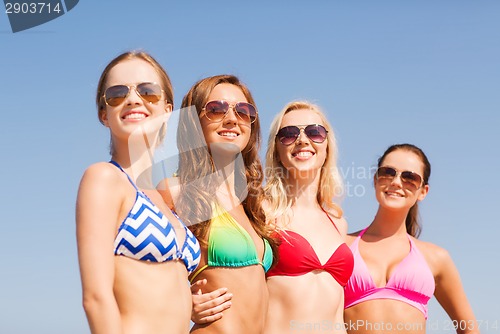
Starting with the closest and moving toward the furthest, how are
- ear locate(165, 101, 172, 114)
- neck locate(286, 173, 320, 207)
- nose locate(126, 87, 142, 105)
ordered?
nose locate(126, 87, 142, 105) → ear locate(165, 101, 172, 114) → neck locate(286, 173, 320, 207)

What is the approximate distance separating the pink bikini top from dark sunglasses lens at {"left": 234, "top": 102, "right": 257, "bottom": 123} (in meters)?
2.64

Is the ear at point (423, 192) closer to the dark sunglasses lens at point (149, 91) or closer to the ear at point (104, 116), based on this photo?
the dark sunglasses lens at point (149, 91)

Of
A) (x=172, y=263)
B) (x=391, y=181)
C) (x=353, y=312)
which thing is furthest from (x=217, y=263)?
(x=391, y=181)

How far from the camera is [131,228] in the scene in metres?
5.32

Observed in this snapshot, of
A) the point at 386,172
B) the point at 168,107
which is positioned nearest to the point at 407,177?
the point at 386,172

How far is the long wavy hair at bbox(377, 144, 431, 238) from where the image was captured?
9.77 metres

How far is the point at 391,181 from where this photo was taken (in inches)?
376

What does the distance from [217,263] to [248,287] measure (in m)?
0.42

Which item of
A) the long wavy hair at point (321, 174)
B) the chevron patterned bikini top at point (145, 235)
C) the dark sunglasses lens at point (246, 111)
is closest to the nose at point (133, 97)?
the chevron patterned bikini top at point (145, 235)

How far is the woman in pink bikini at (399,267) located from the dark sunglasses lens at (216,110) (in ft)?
9.71

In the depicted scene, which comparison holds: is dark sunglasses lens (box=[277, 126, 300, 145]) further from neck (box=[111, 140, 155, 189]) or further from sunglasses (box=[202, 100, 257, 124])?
neck (box=[111, 140, 155, 189])

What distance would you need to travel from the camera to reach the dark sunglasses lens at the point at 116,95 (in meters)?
5.79

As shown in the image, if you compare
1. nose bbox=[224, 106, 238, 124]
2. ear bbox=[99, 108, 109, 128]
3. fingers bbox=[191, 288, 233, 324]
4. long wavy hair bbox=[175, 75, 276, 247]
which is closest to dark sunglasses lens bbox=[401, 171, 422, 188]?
long wavy hair bbox=[175, 75, 276, 247]

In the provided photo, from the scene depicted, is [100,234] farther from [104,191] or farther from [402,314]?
[402,314]
